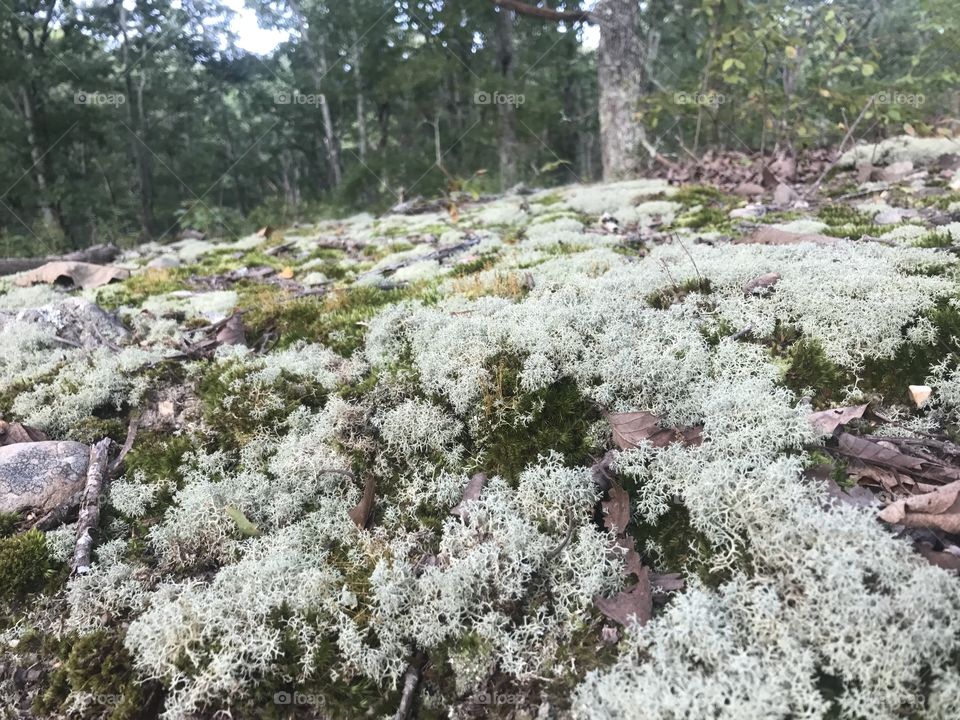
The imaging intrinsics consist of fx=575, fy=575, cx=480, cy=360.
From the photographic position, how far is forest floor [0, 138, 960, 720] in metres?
1.99

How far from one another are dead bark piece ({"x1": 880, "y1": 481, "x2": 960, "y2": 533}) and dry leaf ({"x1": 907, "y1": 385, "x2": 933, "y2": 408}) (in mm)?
721

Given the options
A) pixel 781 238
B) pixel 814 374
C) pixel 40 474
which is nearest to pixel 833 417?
pixel 814 374

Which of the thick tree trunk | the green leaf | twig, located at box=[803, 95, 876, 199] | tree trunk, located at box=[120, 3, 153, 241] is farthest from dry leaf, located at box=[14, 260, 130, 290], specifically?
tree trunk, located at box=[120, 3, 153, 241]

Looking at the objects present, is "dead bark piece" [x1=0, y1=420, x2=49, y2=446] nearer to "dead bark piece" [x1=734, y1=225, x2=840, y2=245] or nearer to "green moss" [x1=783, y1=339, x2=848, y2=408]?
"green moss" [x1=783, y1=339, x2=848, y2=408]

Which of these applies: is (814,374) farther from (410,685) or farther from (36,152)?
(36,152)

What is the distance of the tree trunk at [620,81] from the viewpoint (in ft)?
36.0

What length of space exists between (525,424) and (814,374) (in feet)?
4.97

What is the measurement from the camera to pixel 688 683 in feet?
6.06

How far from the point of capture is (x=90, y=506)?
3006 mm

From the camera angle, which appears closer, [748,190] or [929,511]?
[929,511]

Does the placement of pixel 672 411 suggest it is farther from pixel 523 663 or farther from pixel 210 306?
pixel 210 306

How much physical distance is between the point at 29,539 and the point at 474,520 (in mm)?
2173

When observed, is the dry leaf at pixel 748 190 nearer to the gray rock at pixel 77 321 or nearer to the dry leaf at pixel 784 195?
the dry leaf at pixel 784 195

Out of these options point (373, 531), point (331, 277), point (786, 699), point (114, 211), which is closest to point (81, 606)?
point (373, 531)
